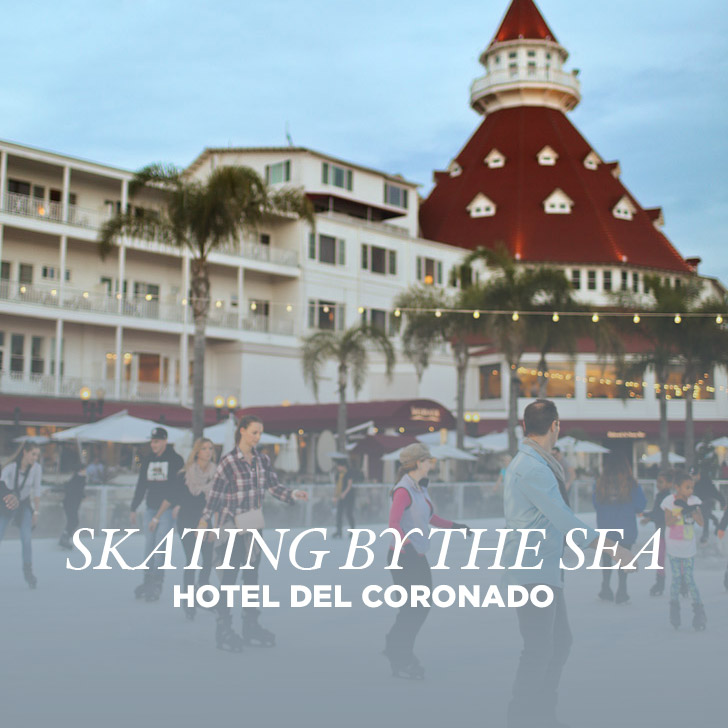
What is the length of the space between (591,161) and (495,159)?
6.56m

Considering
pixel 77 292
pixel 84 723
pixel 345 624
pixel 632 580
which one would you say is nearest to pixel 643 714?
pixel 84 723

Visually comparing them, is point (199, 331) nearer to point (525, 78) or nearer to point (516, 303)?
point (516, 303)

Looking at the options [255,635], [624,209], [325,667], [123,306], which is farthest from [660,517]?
[624,209]

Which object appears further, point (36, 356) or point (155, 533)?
point (36, 356)

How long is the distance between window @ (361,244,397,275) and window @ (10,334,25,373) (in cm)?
1742

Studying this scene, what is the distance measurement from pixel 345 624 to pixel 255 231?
58.3 feet

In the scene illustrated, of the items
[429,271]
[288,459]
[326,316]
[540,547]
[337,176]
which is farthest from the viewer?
[429,271]

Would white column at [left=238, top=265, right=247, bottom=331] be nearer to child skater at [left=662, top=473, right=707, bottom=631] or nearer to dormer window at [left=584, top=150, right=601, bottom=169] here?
dormer window at [left=584, top=150, right=601, bottom=169]

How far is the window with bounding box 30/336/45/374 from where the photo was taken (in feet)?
128

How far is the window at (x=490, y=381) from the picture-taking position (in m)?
51.7

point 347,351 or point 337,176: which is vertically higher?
point 337,176

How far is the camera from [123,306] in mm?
40344

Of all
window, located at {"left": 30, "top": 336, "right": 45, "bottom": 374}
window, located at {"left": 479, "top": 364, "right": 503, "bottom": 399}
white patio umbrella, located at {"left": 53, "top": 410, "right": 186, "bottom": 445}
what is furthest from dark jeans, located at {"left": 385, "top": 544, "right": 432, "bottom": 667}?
window, located at {"left": 479, "top": 364, "right": 503, "bottom": 399}

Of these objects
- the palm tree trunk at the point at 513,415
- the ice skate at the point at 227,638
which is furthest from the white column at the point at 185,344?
the ice skate at the point at 227,638
